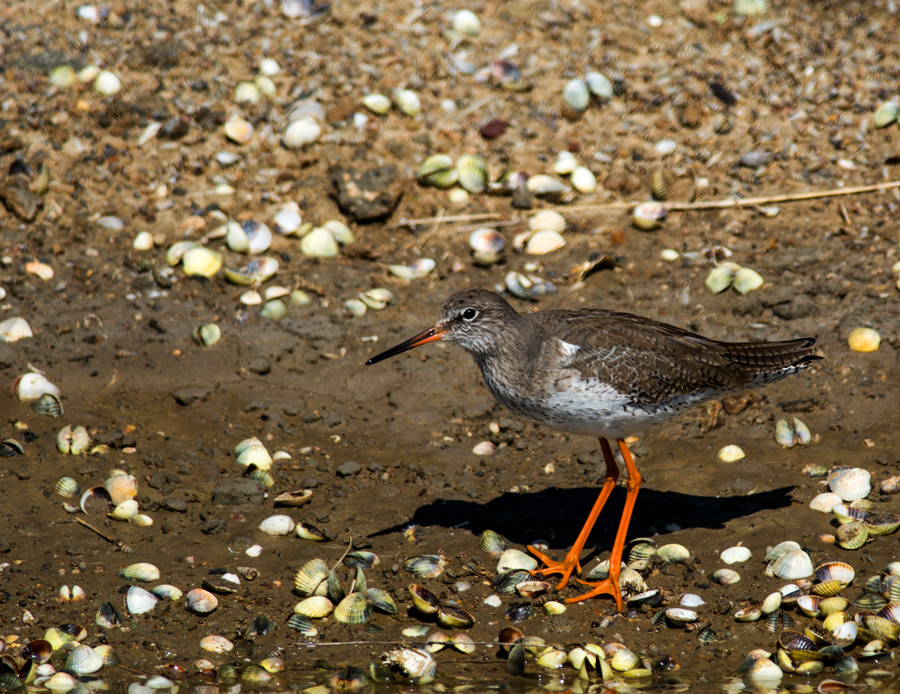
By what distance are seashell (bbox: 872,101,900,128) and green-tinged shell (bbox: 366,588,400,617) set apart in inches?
278

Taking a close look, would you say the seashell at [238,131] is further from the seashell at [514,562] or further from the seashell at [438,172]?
the seashell at [514,562]

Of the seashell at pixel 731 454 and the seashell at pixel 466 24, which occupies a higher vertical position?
the seashell at pixel 466 24

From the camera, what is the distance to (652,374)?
5934mm

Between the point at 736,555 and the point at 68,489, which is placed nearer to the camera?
the point at 736,555

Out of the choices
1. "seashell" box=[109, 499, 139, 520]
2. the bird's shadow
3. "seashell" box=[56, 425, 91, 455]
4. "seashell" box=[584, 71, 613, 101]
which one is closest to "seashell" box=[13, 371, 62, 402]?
"seashell" box=[56, 425, 91, 455]

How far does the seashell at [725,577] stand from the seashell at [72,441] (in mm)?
4407

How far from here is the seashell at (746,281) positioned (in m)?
8.08

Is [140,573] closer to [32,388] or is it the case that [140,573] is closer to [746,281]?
[32,388]

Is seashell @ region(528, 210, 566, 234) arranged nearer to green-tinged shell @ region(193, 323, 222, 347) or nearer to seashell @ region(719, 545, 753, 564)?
green-tinged shell @ region(193, 323, 222, 347)

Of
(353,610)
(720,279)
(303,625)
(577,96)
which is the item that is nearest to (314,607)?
(303,625)

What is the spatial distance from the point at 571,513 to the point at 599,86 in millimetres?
4967

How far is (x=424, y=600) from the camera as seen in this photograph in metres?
5.47

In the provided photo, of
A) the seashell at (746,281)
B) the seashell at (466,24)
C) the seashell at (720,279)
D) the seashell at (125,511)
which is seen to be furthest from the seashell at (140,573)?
the seashell at (466,24)

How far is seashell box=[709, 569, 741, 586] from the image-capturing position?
5.73 metres
